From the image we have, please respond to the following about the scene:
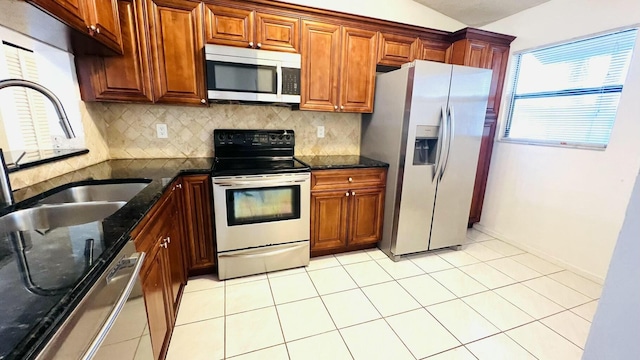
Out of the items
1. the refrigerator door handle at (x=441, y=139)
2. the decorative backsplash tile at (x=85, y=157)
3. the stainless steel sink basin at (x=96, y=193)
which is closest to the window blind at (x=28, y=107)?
the decorative backsplash tile at (x=85, y=157)

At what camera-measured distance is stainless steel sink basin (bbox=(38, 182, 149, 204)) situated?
55.9 inches

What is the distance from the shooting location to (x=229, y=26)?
6.81 feet

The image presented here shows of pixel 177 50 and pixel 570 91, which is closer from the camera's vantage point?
pixel 177 50

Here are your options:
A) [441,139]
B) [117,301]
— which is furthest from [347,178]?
[117,301]

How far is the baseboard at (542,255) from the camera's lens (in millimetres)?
2307

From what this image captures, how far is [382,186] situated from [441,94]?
96cm

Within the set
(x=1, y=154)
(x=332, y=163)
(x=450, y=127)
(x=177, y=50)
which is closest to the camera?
(x=1, y=154)

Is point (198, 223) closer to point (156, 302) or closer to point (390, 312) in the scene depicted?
point (156, 302)

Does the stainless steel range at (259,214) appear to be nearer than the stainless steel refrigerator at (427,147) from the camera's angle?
Yes

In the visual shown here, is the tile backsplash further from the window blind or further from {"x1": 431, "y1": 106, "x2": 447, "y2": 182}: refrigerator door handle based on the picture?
{"x1": 431, "y1": 106, "x2": 447, "y2": 182}: refrigerator door handle

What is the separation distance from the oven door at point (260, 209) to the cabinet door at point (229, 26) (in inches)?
43.1

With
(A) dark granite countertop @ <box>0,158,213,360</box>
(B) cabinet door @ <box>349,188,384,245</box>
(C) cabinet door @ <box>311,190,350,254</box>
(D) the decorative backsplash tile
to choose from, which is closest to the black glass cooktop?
(C) cabinet door @ <box>311,190,350,254</box>

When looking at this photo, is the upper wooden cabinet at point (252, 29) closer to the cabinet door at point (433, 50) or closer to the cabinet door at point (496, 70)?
the cabinet door at point (433, 50)

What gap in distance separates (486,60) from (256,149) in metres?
2.57
